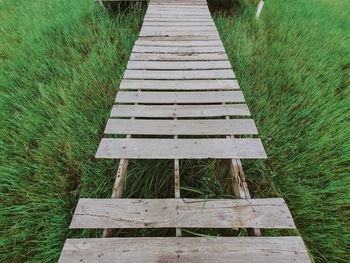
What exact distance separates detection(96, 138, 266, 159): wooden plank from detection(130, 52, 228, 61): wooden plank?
1.45m

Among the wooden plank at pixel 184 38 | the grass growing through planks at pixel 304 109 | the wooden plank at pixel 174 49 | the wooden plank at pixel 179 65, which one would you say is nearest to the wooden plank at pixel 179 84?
the wooden plank at pixel 179 65

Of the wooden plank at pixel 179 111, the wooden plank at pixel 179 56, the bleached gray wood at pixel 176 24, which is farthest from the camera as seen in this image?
the bleached gray wood at pixel 176 24

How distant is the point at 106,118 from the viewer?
77.6 inches

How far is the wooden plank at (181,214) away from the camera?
3.56 ft

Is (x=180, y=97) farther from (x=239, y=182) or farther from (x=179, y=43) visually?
(x=179, y=43)

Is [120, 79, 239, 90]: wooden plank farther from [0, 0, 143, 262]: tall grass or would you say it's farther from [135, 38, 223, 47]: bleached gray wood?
[135, 38, 223, 47]: bleached gray wood

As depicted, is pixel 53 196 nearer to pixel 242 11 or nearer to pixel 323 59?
pixel 323 59

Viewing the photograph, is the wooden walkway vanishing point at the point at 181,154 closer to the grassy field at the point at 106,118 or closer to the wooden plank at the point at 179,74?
the wooden plank at the point at 179,74

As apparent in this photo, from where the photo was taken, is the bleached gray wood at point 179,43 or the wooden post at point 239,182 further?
the bleached gray wood at point 179,43

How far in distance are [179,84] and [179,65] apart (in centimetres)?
42

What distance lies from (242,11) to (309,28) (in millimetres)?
1534

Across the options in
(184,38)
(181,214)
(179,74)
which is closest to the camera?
(181,214)

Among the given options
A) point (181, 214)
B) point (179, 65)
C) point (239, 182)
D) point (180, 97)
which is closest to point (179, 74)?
point (179, 65)

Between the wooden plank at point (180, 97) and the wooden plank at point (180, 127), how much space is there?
0.31 metres
